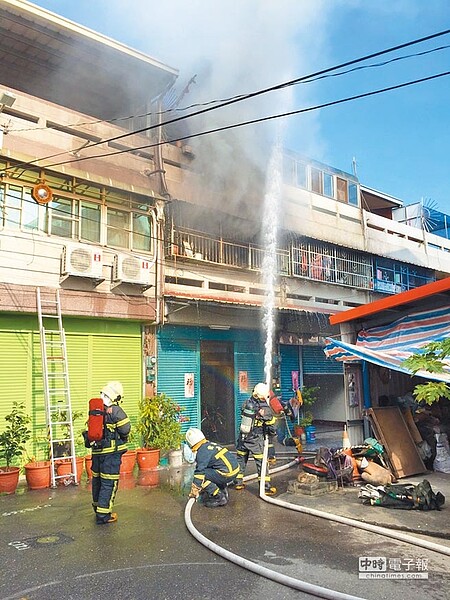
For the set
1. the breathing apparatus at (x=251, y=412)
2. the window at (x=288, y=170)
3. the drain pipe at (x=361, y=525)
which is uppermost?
the window at (x=288, y=170)

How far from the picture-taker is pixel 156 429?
10500mm

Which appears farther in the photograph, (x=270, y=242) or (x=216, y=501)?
(x=270, y=242)

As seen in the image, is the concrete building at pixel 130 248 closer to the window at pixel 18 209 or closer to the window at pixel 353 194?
the window at pixel 18 209

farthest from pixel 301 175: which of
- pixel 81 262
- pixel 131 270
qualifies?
pixel 81 262

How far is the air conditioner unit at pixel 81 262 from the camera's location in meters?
10.1

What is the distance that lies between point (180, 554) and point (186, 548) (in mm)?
205

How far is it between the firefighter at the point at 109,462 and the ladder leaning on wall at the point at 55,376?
2780 mm

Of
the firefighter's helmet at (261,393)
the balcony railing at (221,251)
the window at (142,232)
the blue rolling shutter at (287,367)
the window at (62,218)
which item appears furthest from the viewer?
the blue rolling shutter at (287,367)

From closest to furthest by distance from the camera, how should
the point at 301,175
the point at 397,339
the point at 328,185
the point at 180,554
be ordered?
the point at 180,554, the point at 397,339, the point at 301,175, the point at 328,185

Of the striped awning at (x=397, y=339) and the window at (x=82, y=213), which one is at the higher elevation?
the window at (x=82, y=213)

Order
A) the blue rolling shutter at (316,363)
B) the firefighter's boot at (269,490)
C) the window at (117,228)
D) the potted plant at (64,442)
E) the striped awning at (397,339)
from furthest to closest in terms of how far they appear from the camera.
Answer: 1. the blue rolling shutter at (316,363)
2. the window at (117,228)
3. the potted plant at (64,442)
4. the striped awning at (397,339)
5. the firefighter's boot at (269,490)

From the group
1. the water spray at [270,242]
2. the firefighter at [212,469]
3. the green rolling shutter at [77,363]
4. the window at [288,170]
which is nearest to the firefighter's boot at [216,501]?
the firefighter at [212,469]

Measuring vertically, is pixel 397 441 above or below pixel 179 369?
below

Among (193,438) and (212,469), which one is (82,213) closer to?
(193,438)
